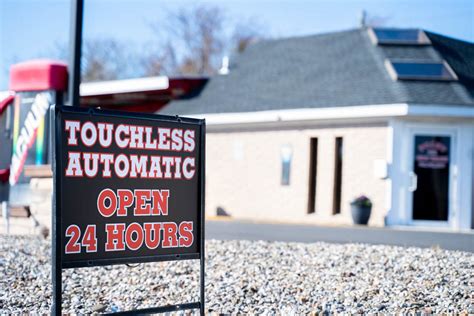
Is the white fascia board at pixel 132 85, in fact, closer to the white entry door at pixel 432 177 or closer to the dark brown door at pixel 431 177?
the white entry door at pixel 432 177

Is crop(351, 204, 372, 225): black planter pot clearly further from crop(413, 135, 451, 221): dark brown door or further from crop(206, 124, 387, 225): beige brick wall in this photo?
crop(413, 135, 451, 221): dark brown door

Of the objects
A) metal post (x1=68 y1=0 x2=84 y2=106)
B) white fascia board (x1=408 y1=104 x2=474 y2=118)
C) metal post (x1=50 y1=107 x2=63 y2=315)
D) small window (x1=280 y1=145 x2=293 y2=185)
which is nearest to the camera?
metal post (x1=50 y1=107 x2=63 y2=315)

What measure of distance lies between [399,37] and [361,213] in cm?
612

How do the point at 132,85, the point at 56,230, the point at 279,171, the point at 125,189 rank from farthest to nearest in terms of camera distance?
the point at 132,85
the point at 279,171
the point at 125,189
the point at 56,230

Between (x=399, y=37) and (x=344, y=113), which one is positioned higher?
(x=399, y=37)

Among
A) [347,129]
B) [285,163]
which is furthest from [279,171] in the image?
[347,129]

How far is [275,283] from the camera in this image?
352 inches

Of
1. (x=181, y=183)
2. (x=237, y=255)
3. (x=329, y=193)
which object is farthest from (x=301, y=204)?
(x=181, y=183)

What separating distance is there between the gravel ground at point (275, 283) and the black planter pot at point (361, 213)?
8.22 metres

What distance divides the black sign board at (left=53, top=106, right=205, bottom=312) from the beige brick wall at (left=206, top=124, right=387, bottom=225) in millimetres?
14083

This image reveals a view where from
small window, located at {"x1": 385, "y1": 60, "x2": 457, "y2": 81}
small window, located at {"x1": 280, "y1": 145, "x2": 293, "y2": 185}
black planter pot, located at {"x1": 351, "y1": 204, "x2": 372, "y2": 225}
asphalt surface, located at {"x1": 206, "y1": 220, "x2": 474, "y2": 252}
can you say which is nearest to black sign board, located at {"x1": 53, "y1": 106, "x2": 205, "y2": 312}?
asphalt surface, located at {"x1": 206, "y1": 220, "x2": 474, "y2": 252}

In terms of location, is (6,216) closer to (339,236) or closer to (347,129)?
(339,236)

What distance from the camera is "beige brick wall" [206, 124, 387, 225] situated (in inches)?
805

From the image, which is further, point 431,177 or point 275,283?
point 431,177
